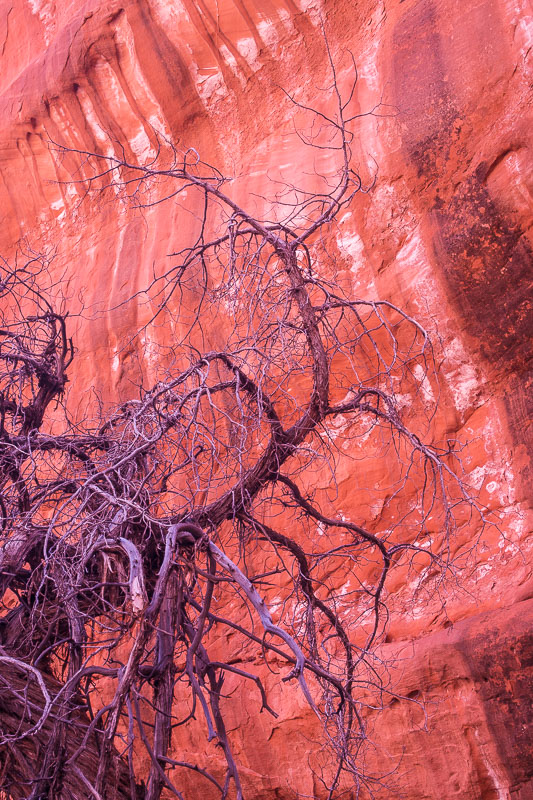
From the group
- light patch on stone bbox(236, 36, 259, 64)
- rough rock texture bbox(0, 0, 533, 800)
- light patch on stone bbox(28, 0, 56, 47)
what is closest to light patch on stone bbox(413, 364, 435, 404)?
rough rock texture bbox(0, 0, 533, 800)

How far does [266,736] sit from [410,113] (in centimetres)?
521

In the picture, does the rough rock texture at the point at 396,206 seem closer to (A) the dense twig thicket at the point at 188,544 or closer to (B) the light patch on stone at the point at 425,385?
(B) the light patch on stone at the point at 425,385

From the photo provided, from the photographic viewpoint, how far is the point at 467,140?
19.6ft

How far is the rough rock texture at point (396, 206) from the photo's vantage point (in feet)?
15.4

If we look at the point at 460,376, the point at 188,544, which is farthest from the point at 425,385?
the point at 188,544

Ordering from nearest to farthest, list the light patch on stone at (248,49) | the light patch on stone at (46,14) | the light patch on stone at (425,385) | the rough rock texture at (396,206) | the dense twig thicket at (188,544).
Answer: the dense twig thicket at (188,544)
the rough rock texture at (396,206)
the light patch on stone at (425,385)
the light patch on stone at (248,49)
the light patch on stone at (46,14)

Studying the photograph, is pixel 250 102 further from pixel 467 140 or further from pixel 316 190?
→ pixel 467 140

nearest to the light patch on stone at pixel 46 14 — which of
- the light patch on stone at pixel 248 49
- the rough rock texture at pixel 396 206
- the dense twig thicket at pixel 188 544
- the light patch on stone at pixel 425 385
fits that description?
the rough rock texture at pixel 396 206

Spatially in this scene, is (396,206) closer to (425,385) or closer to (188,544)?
(425,385)

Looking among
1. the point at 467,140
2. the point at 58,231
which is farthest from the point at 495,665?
the point at 58,231

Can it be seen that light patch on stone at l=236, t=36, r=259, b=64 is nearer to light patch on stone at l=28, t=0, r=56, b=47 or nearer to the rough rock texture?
the rough rock texture

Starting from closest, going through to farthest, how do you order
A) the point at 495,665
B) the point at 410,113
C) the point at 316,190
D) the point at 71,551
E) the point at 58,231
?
the point at 71,551
the point at 495,665
the point at 410,113
the point at 316,190
the point at 58,231

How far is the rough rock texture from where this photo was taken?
470 centimetres

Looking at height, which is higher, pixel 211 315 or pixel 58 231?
pixel 58 231
